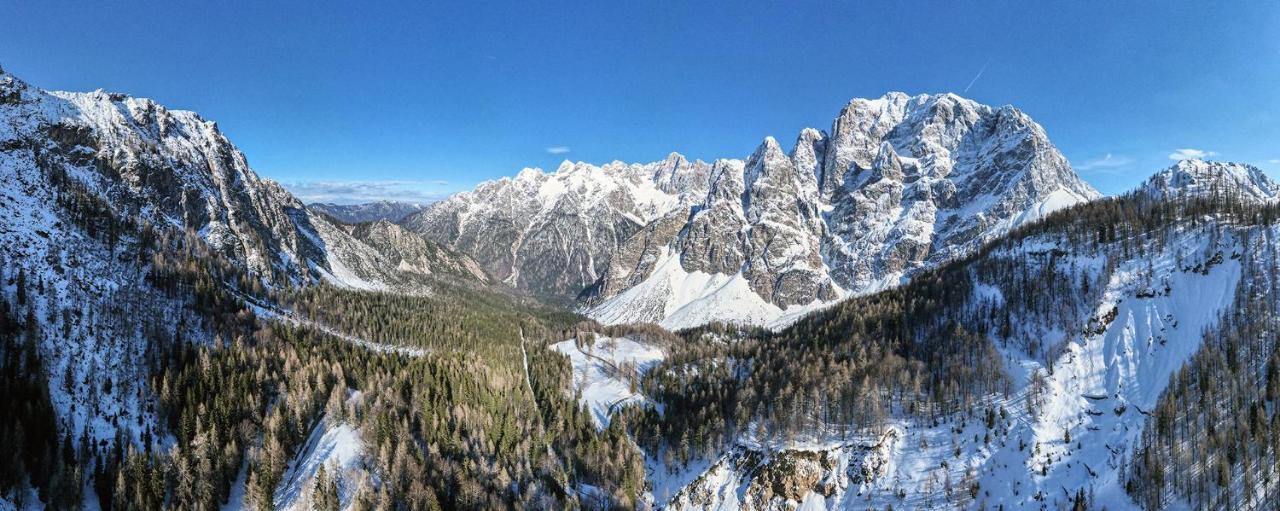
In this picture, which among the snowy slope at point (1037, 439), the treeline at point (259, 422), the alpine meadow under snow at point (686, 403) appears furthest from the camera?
the snowy slope at point (1037, 439)

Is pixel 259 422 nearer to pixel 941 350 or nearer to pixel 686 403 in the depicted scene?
pixel 686 403

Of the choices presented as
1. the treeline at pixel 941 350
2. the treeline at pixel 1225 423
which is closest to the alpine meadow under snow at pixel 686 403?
the treeline at pixel 1225 423

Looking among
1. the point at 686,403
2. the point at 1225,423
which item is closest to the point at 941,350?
the point at 1225,423

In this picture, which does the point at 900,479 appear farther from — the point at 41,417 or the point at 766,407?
the point at 41,417

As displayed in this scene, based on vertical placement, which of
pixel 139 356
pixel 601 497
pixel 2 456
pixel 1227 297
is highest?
pixel 1227 297

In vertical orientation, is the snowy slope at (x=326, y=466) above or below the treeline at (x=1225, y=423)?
below

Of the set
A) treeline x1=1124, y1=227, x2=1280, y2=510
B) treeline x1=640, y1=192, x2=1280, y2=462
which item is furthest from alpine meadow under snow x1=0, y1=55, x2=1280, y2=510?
treeline x1=640, y1=192, x2=1280, y2=462

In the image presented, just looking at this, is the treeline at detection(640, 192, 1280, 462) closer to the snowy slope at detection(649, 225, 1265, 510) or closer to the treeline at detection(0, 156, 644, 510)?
the snowy slope at detection(649, 225, 1265, 510)

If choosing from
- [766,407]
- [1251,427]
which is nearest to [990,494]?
[1251,427]

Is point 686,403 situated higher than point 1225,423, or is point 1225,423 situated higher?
point 1225,423

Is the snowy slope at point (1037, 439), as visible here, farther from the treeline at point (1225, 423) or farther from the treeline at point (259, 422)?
the treeline at point (259, 422)

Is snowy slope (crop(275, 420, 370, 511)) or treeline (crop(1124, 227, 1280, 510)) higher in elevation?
treeline (crop(1124, 227, 1280, 510))
